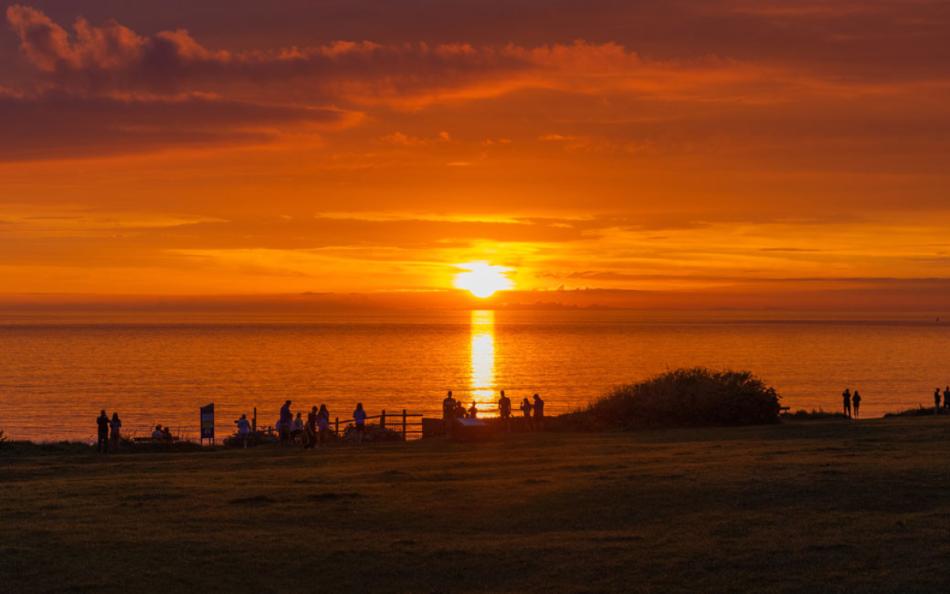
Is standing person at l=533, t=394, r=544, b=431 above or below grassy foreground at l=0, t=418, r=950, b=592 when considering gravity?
above

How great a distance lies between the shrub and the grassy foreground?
14849 mm

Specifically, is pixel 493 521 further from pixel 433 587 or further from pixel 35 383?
pixel 35 383

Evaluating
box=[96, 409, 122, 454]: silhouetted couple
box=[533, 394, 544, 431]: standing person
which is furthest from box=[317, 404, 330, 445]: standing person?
box=[533, 394, 544, 431]: standing person

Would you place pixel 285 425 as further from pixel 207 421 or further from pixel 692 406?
pixel 692 406

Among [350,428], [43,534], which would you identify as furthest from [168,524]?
[350,428]

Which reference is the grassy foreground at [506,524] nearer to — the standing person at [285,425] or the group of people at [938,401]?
the standing person at [285,425]

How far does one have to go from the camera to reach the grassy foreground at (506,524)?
51.8 ft

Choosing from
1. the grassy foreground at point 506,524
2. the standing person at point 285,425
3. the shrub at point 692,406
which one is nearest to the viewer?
the grassy foreground at point 506,524

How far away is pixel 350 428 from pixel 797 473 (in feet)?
87.3

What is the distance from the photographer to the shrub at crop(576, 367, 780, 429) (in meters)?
45.1

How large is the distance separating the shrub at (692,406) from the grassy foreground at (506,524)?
48.7 ft

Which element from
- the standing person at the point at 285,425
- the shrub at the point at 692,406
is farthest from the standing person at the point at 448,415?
the standing person at the point at 285,425

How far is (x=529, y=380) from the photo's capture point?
12181 cm

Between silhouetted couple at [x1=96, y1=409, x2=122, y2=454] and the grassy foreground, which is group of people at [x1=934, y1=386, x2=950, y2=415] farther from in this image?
silhouetted couple at [x1=96, y1=409, x2=122, y2=454]
